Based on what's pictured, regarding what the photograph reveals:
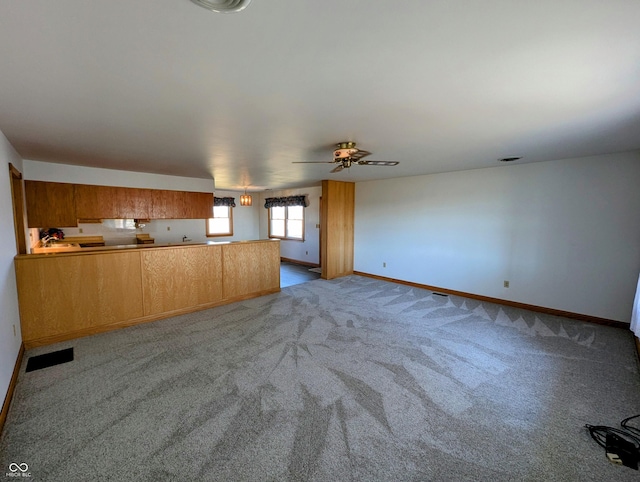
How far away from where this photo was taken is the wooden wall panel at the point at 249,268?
458cm

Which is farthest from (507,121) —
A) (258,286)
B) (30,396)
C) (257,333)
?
(30,396)

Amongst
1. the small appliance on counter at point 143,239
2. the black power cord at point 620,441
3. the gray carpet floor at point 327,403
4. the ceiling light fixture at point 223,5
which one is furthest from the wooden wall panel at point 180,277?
the black power cord at point 620,441

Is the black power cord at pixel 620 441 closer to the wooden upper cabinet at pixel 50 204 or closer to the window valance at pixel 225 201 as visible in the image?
the wooden upper cabinet at pixel 50 204

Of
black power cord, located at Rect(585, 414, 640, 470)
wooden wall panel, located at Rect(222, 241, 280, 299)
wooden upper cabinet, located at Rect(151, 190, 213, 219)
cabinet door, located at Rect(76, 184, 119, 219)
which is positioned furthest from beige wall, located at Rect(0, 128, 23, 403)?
black power cord, located at Rect(585, 414, 640, 470)

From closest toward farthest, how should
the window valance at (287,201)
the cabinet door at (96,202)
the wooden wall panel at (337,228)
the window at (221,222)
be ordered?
the cabinet door at (96,202)
the wooden wall panel at (337,228)
the window valance at (287,201)
the window at (221,222)

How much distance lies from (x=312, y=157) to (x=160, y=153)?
2.04 meters

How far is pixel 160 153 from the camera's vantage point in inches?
140

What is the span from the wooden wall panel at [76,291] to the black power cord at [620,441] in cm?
479

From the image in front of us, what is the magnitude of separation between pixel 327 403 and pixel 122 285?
3.12 metres

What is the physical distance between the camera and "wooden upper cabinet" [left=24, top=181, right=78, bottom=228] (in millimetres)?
4070

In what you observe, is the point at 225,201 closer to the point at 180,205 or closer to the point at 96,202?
the point at 180,205

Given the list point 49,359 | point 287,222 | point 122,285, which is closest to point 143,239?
point 122,285

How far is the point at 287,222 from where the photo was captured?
28.4 feet

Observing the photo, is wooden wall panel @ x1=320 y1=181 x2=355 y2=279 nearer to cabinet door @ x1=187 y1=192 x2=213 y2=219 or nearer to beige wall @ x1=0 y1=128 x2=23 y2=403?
cabinet door @ x1=187 y1=192 x2=213 y2=219
